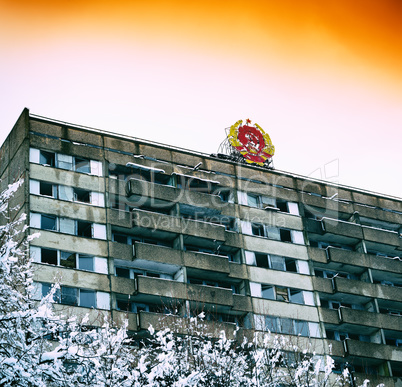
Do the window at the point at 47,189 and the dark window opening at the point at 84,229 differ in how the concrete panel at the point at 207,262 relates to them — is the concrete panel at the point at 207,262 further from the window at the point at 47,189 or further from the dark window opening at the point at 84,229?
the window at the point at 47,189

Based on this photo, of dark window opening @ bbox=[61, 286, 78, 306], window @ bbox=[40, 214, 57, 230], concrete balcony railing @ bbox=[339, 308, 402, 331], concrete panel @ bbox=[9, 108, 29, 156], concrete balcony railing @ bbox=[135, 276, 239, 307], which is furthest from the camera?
concrete balcony railing @ bbox=[339, 308, 402, 331]

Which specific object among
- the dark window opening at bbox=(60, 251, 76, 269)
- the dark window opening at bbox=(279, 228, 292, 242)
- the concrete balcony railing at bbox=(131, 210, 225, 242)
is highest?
the dark window opening at bbox=(279, 228, 292, 242)

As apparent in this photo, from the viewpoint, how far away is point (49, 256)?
4550 centimetres

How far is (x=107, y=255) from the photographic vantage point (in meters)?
47.7

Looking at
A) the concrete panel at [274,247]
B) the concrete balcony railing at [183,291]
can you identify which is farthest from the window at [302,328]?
the concrete balcony railing at [183,291]

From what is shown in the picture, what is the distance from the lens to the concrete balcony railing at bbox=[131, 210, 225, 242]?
50.3m

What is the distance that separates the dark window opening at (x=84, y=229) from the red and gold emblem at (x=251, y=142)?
16.2m

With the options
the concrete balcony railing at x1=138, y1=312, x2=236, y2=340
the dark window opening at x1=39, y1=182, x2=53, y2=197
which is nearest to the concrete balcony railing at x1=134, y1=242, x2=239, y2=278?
the concrete balcony railing at x1=138, y1=312, x2=236, y2=340

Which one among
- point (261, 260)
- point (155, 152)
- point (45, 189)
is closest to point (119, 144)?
point (155, 152)

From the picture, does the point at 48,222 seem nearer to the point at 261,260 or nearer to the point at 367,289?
the point at 261,260

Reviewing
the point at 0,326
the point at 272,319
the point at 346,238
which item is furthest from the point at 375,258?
the point at 0,326

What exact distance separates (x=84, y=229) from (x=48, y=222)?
8.76 ft

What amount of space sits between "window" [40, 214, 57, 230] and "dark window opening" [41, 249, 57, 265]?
1776mm

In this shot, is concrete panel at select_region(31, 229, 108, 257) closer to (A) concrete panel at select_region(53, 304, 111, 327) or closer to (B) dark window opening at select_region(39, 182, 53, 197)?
(B) dark window opening at select_region(39, 182, 53, 197)
